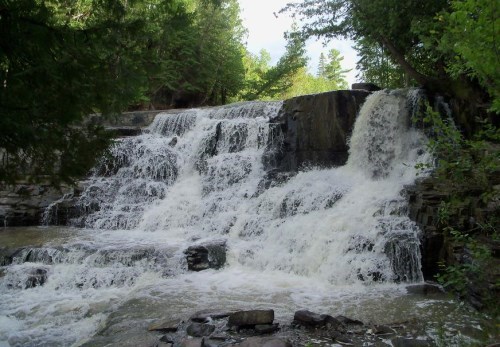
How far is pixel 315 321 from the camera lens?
526 cm

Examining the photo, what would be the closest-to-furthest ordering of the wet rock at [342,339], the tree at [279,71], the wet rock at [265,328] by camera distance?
the wet rock at [342,339] < the wet rock at [265,328] < the tree at [279,71]

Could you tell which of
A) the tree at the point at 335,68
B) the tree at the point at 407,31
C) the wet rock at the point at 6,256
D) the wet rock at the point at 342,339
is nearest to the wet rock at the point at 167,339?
the wet rock at the point at 342,339

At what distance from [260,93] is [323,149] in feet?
53.5

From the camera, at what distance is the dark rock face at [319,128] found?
13805 millimetres

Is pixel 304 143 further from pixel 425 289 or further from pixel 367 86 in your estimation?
pixel 425 289

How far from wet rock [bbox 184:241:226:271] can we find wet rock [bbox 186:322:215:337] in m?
3.40

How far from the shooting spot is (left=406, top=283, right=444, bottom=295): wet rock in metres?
7.06

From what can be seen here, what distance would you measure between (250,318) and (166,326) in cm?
119

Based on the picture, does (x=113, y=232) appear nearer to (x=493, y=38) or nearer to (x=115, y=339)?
(x=115, y=339)

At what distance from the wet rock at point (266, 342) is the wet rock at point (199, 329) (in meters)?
0.72

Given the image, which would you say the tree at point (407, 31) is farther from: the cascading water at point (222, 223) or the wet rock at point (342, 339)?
the wet rock at point (342, 339)

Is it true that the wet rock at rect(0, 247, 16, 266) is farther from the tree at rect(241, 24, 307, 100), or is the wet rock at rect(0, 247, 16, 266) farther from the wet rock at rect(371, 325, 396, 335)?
the tree at rect(241, 24, 307, 100)

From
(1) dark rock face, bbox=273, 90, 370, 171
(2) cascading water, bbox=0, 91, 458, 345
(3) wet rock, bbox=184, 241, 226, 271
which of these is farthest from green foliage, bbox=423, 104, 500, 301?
(1) dark rock face, bbox=273, 90, 370, 171

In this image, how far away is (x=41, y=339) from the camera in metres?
5.65
